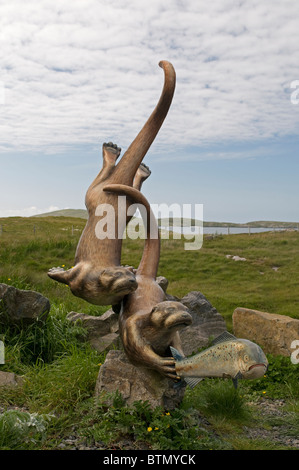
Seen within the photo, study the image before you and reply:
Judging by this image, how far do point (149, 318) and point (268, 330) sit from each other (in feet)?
13.1

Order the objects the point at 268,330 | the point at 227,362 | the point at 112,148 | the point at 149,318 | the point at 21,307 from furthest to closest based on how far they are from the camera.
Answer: the point at 268,330
the point at 21,307
the point at 112,148
the point at 149,318
the point at 227,362

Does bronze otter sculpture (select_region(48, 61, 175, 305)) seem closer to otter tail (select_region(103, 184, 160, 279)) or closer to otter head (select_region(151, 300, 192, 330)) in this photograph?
otter tail (select_region(103, 184, 160, 279))

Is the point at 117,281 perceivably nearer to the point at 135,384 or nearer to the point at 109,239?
the point at 109,239

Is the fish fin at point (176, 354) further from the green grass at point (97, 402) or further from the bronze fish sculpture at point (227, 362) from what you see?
the green grass at point (97, 402)

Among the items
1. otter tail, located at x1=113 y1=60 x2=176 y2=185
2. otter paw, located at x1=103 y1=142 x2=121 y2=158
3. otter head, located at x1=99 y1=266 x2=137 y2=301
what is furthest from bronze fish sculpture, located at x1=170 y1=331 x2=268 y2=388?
otter paw, located at x1=103 y1=142 x2=121 y2=158

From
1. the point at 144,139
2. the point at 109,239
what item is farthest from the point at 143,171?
the point at 109,239

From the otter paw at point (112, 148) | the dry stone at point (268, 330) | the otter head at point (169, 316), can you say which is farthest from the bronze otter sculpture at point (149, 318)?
the dry stone at point (268, 330)

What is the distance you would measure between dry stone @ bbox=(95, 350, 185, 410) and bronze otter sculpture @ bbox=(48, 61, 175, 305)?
0.61m

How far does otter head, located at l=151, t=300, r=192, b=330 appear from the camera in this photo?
10.9 feet

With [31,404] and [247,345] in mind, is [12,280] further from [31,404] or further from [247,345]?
[247,345]

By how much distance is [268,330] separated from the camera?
272 inches

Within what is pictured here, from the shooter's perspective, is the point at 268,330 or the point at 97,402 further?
the point at 268,330

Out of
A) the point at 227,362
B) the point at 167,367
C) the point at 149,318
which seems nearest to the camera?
the point at 227,362

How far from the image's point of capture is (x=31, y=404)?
416cm
